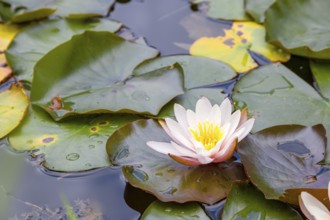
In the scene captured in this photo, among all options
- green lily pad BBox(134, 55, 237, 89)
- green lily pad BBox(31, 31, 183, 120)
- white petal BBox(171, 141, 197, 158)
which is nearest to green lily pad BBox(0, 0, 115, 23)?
green lily pad BBox(31, 31, 183, 120)

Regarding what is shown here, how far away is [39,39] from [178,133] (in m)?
0.95

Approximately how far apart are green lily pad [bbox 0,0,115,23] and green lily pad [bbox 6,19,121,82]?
0.14ft

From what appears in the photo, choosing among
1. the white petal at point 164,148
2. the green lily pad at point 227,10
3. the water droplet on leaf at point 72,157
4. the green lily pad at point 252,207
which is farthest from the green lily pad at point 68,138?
the green lily pad at point 227,10

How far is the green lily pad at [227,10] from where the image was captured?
87.6 inches

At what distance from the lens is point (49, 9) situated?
221cm

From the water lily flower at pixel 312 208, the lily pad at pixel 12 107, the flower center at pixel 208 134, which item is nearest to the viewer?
the water lily flower at pixel 312 208

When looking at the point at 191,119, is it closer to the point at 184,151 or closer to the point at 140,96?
the point at 184,151

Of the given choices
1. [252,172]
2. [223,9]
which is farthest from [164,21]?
[252,172]

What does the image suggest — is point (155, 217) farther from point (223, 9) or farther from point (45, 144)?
point (223, 9)

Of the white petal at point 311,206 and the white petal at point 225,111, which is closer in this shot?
the white petal at point 311,206

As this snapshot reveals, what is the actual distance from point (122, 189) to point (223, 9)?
1.09m

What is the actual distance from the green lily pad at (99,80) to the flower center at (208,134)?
10.4 inches

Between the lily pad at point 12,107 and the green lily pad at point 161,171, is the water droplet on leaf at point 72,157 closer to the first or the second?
the green lily pad at point 161,171

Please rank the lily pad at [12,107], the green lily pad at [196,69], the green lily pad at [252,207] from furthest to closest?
the green lily pad at [196,69] < the lily pad at [12,107] < the green lily pad at [252,207]
